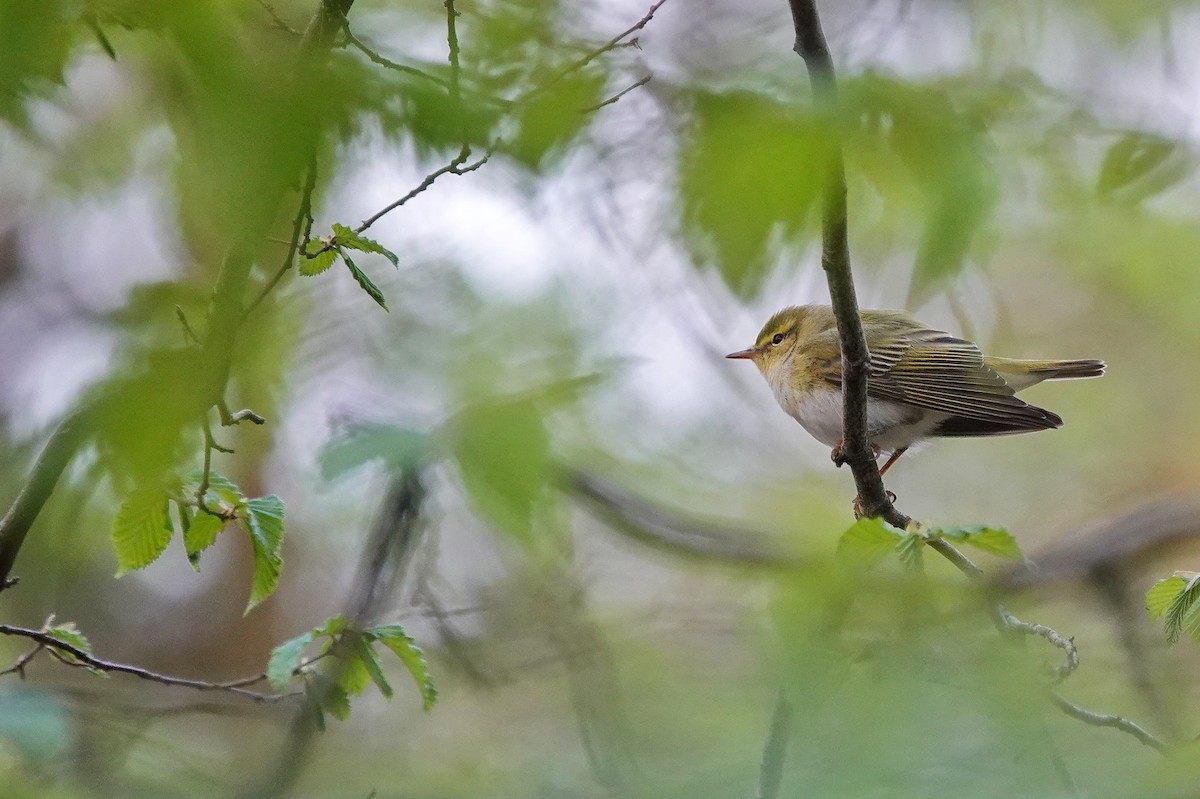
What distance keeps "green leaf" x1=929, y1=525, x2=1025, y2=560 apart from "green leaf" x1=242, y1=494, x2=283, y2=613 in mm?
1360

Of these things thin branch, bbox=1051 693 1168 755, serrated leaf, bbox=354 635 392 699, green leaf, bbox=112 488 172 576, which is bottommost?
thin branch, bbox=1051 693 1168 755

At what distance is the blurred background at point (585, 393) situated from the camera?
1317 mm

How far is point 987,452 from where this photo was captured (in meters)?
9.95

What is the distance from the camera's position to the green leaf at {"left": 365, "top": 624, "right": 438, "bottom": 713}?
2363 millimetres

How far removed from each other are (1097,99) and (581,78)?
2101 mm

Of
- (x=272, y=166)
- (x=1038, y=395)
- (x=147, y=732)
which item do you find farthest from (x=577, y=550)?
(x=1038, y=395)

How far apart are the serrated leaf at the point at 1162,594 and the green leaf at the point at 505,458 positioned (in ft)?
4.22

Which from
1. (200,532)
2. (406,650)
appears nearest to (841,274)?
(406,650)

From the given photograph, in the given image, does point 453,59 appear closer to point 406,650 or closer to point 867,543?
point 867,543

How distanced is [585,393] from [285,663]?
0.91m

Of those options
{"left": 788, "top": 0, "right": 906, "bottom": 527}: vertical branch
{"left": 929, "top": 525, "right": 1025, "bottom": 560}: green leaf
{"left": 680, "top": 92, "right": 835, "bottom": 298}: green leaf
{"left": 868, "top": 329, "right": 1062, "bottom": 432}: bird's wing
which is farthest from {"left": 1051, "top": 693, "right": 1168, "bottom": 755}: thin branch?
{"left": 868, "top": 329, "right": 1062, "bottom": 432}: bird's wing

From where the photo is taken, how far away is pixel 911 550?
1808mm

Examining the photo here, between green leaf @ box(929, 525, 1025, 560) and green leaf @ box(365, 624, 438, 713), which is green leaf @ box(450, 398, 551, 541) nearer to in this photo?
green leaf @ box(365, 624, 438, 713)

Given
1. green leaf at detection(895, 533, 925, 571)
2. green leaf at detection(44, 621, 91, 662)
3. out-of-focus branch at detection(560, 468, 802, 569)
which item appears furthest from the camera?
out-of-focus branch at detection(560, 468, 802, 569)
